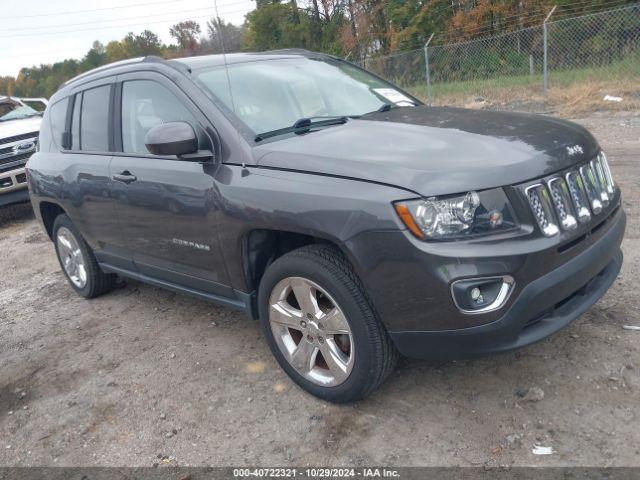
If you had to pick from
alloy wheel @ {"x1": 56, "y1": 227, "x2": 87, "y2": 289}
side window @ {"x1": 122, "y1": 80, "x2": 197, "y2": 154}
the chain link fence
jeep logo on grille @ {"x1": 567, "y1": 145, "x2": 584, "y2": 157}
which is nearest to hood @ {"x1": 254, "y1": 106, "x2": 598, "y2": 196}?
jeep logo on grille @ {"x1": 567, "y1": 145, "x2": 584, "y2": 157}

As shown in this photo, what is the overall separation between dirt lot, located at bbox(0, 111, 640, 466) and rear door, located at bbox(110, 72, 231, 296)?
54cm

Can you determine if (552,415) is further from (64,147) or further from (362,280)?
(64,147)

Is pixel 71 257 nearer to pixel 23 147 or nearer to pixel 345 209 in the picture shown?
→ pixel 345 209

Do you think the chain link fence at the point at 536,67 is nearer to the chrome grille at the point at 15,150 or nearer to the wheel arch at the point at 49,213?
the chrome grille at the point at 15,150

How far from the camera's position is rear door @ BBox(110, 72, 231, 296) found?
10.7ft

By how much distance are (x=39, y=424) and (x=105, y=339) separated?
1.03 meters

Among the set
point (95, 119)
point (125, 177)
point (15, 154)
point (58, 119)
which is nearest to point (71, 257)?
point (58, 119)

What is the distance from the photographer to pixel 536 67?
48.8 feet

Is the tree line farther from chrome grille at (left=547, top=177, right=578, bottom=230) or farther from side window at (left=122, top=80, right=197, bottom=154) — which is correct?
chrome grille at (left=547, top=177, right=578, bottom=230)

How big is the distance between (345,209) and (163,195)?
140cm

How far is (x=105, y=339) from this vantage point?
422cm

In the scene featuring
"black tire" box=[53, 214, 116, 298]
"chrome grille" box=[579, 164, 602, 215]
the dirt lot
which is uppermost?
"chrome grille" box=[579, 164, 602, 215]

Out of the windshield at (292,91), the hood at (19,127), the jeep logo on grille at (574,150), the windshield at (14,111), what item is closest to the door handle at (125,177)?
the windshield at (292,91)

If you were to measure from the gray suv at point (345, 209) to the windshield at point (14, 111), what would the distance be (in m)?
6.81
